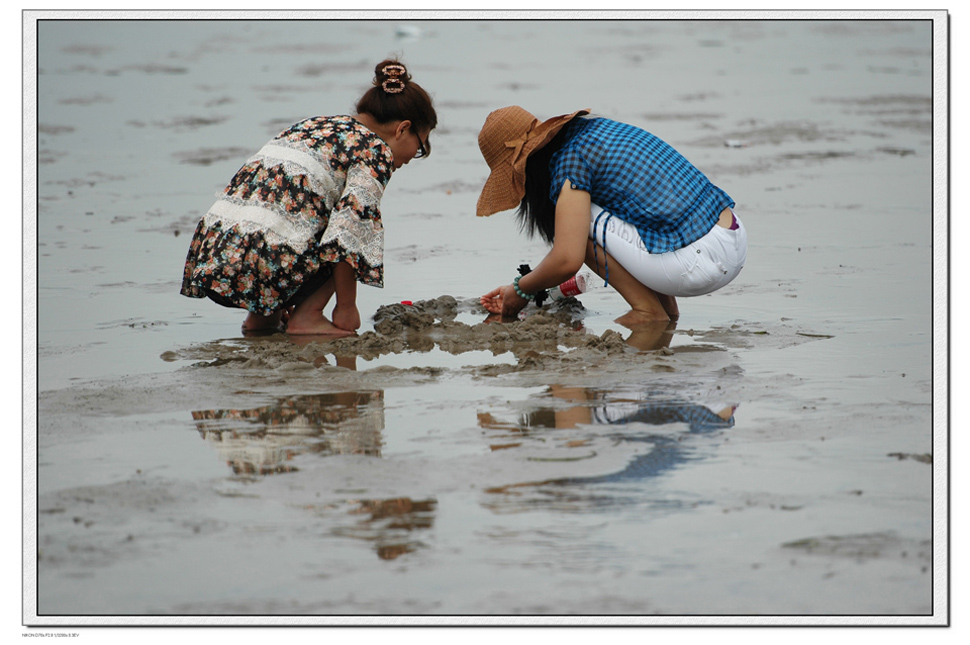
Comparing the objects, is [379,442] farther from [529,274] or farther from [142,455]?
[529,274]

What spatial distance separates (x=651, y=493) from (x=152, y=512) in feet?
3.72

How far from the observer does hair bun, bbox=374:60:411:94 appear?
4465mm

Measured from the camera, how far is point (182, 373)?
3.92 metres

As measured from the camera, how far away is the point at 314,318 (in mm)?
4535

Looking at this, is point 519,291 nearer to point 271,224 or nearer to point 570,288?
point 570,288

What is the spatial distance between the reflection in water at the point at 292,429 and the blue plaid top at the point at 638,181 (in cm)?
134

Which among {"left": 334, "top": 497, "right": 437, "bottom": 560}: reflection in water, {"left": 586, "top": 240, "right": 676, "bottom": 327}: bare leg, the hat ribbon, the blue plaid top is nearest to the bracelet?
{"left": 586, "top": 240, "right": 676, "bottom": 327}: bare leg

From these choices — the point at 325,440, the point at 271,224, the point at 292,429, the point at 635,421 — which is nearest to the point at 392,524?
the point at 325,440

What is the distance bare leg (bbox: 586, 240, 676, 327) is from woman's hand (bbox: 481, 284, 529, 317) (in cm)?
32

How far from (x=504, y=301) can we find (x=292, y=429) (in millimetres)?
1665

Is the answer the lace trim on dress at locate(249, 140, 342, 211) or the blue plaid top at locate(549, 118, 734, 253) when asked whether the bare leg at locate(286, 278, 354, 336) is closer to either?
the lace trim on dress at locate(249, 140, 342, 211)

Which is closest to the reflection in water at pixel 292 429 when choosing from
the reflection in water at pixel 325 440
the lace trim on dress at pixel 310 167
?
the reflection in water at pixel 325 440

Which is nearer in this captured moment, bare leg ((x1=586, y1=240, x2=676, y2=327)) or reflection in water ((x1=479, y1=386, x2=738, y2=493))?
reflection in water ((x1=479, y1=386, x2=738, y2=493))

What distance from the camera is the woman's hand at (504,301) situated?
4.73 metres
